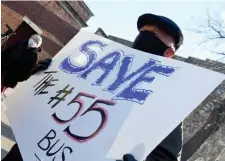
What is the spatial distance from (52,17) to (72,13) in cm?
91

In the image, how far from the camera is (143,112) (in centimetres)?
183

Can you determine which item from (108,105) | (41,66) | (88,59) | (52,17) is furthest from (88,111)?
(52,17)

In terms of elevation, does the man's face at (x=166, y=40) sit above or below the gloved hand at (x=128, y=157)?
below

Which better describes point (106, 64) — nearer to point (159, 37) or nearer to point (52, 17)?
point (159, 37)

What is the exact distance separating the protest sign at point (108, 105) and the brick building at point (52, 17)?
11538 millimetres

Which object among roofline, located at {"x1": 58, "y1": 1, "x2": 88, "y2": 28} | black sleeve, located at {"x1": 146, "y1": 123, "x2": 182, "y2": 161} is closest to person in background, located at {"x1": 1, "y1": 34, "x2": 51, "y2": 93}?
black sleeve, located at {"x1": 146, "y1": 123, "x2": 182, "y2": 161}

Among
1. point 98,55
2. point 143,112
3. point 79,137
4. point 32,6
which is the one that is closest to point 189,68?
point 143,112

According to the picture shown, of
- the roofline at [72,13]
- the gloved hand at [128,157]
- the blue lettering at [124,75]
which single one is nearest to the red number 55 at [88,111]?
the blue lettering at [124,75]

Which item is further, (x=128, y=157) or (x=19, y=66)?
(x=19, y=66)

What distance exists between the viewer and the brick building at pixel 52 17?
1373 cm

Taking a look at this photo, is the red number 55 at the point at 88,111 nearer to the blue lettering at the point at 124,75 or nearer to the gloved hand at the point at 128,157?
the blue lettering at the point at 124,75

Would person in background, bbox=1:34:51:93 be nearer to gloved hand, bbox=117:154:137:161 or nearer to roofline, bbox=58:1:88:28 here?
gloved hand, bbox=117:154:137:161

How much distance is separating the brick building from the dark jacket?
1098cm

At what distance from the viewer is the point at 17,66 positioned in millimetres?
2777
